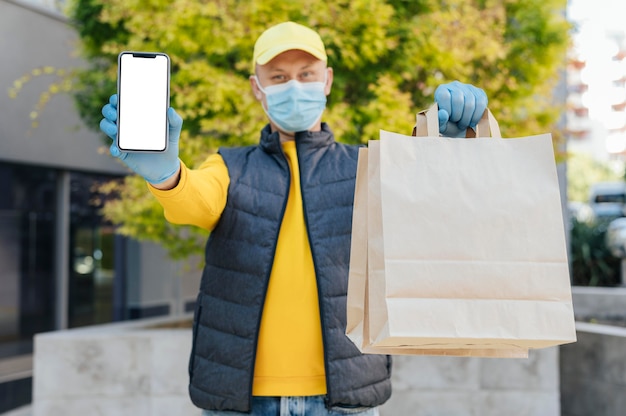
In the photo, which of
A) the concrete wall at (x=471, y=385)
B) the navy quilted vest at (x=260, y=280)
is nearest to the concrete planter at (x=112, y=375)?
the concrete wall at (x=471, y=385)

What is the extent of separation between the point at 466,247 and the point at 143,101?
732 mm

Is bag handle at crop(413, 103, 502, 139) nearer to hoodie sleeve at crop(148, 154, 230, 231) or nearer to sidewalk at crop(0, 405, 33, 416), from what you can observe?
hoodie sleeve at crop(148, 154, 230, 231)

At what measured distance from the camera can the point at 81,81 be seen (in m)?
5.86

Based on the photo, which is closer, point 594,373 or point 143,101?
point 143,101

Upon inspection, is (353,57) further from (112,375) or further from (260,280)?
(260,280)

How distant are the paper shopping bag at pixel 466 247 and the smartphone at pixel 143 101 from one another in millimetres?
468

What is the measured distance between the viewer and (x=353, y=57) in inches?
160

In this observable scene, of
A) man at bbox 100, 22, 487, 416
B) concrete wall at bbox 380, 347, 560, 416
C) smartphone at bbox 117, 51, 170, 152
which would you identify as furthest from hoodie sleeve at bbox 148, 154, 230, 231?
concrete wall at bbox 380, 347, 560, 416

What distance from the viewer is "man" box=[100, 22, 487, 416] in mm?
1689

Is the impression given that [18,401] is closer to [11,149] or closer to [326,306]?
[11,149]

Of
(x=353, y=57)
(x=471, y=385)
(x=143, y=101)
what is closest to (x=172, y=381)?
(x=471, y=385)

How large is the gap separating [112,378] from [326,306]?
264 centimetres

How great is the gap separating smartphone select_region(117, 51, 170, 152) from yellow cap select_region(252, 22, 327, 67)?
609mm

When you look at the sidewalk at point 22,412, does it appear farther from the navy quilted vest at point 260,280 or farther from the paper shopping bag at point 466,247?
the paper shopping bag at point 466,247
